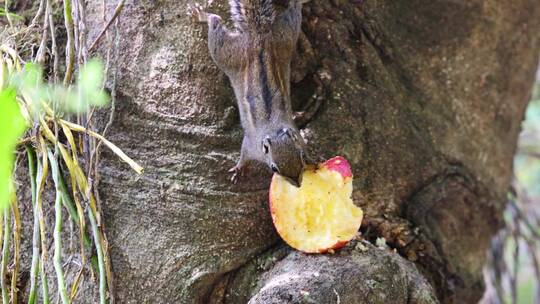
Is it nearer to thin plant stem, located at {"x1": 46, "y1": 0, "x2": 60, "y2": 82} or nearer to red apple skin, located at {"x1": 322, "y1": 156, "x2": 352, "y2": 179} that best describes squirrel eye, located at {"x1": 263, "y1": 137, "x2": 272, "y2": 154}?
red apple skin, located at {"x1": 322, "y1": 156, "x2": 352, "y2": 179}

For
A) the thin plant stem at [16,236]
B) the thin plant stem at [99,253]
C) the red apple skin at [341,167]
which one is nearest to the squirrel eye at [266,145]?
the red apple skin at [341,167]

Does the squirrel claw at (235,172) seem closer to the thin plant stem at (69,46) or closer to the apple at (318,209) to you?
the apple at (318,209)

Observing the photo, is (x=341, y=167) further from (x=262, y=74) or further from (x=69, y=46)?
(x=69, y=46)

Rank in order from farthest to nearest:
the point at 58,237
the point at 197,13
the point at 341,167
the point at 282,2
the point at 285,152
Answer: the point at 282,2
the point at 285,152
the point at 197,13
the point at 341,167
the point at 58,237

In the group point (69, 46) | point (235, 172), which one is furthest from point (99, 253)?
point (69, 46)

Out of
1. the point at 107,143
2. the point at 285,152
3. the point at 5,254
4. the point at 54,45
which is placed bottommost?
the point at 5,254

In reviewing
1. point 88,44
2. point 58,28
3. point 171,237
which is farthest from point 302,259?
point 58,28
